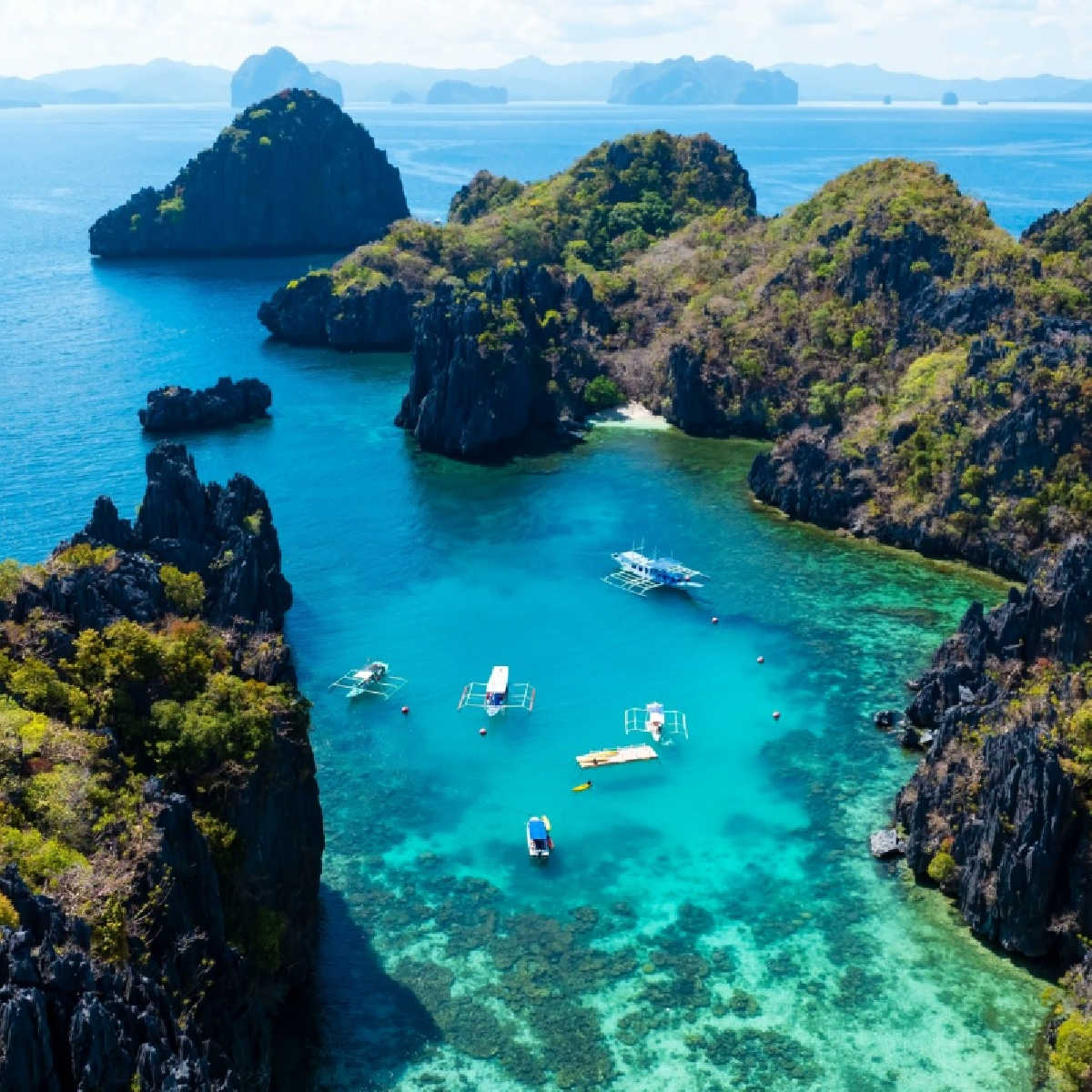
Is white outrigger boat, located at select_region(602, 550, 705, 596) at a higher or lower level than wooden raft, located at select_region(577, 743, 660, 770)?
higher

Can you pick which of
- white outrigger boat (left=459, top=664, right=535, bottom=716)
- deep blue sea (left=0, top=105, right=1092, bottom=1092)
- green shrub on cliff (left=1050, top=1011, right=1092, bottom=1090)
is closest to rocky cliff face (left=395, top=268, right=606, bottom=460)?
deep blue sea (left=0, top=105, right=1092, bottom=1092)

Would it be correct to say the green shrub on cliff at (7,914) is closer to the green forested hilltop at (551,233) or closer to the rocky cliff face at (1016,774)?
the rocky cliff face at (1016,774)

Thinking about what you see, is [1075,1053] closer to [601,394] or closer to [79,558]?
[79,558]

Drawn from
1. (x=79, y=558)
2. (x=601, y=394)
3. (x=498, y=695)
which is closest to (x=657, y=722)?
(x=498, y=695)

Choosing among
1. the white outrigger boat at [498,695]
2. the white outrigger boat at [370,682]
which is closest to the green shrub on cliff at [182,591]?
the white outrigger boat at [370,682]

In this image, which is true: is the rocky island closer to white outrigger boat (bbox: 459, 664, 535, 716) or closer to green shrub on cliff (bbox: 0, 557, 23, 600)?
white outrigger boat (bbox: 459, 664, 535, 716)
